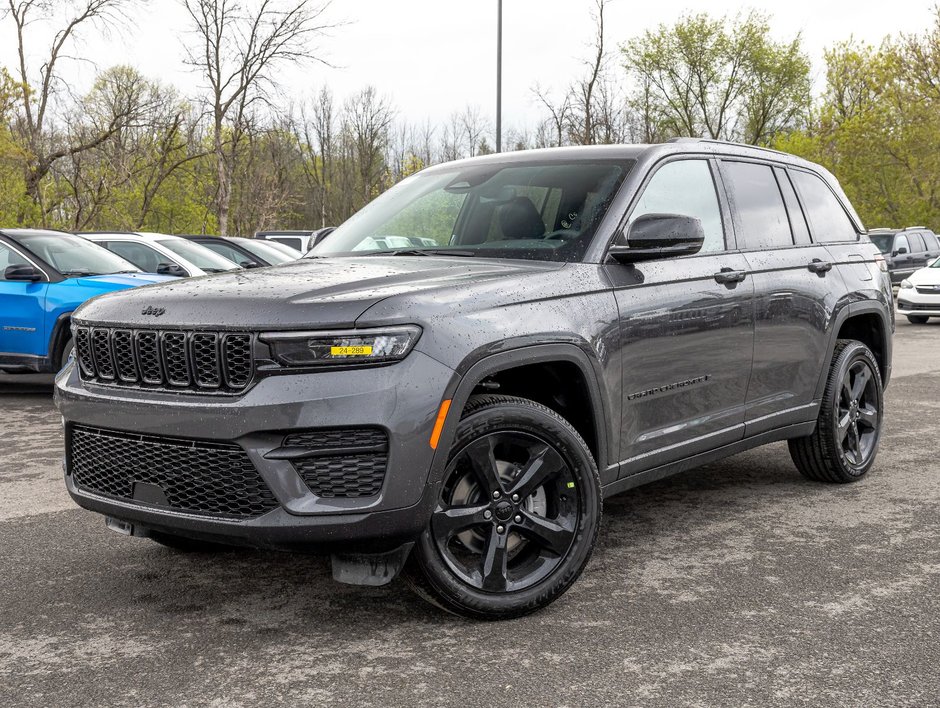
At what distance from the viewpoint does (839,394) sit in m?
5.76

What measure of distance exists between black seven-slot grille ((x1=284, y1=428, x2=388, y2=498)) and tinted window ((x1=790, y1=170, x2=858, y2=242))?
3460 mm

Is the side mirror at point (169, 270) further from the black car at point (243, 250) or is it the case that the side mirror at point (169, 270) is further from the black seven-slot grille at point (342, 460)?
the black seven-slot grille at point (342, 460)

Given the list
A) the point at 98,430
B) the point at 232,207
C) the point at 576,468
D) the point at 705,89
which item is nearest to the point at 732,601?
the point at 576,468

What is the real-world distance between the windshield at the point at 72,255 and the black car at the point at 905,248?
21.1m

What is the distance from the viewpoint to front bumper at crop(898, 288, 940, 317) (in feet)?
63.7

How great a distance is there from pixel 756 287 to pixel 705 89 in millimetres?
49571

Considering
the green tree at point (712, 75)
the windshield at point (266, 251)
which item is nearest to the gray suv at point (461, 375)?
the windshield at point (266, 251)

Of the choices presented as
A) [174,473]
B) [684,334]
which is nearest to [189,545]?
[174,473]

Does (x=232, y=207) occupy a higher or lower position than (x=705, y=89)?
lower

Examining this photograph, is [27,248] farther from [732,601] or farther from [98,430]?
[732,601]

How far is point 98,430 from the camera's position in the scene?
3.71 m

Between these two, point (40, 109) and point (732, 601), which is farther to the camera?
point (40, 109)

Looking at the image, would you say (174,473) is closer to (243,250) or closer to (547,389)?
(547,389)

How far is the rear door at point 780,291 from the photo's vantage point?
505 cm
